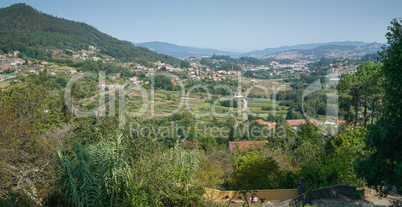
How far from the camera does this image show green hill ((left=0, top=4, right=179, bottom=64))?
3950cm

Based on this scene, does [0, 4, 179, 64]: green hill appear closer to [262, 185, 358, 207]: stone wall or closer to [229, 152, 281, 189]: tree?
[229, 152, 281, 189]: tree

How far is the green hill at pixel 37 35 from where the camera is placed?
3950 cm

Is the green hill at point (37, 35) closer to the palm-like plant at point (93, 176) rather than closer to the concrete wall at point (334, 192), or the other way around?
the palm-like plant at point (93, 176)

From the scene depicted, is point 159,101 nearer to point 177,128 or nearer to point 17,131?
point 177,128

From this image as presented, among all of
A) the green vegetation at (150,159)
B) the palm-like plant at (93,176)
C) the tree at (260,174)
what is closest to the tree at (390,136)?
the green vegetation at (150,159)

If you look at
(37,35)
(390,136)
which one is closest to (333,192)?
(390,136)

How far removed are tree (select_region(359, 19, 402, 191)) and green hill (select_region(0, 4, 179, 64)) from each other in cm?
4395

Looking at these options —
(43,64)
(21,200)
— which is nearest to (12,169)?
(21,200)

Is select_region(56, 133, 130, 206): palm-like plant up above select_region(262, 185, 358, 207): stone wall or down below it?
above

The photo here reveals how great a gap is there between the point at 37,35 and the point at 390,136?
56255 millimetres

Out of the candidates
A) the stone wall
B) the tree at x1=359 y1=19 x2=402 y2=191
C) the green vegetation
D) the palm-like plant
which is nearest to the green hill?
the green vegetation

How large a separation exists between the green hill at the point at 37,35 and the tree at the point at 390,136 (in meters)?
44.0

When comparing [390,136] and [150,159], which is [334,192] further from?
[150,159]

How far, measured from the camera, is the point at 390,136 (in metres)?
4.37
